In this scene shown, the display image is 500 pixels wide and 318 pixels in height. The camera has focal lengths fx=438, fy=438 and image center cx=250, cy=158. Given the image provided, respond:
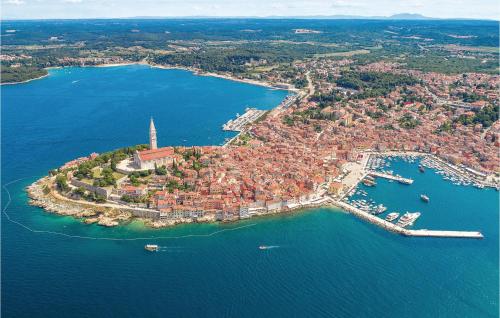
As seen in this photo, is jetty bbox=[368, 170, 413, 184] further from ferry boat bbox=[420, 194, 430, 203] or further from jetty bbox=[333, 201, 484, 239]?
jetty bbox=[333, 201, 484, 239]

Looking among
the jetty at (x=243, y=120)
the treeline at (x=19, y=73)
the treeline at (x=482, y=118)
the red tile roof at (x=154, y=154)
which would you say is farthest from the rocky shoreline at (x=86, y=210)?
the treeline at (x=19, y=73)

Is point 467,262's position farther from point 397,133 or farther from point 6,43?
point 6,43

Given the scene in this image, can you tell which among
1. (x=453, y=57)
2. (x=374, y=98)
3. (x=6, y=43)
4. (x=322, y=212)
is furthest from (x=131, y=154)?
(x=6, y=43)

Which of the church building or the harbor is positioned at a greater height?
the church building

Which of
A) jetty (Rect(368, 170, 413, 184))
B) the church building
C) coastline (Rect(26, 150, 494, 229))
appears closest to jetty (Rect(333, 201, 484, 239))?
coastline (Rect(26, 150, 494, 229))

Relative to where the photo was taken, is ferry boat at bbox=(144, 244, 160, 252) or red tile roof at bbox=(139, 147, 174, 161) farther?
red tile roof at bbox=(139, 147, 174, 161)
